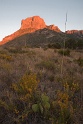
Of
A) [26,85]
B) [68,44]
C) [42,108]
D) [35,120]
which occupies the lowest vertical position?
[35,120]

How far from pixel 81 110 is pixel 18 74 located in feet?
8.26

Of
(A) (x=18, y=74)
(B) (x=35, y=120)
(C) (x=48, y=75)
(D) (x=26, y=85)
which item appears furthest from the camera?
(C) (x=48, y=75)

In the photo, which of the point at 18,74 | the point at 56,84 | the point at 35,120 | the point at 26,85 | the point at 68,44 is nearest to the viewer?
the point at 35,120

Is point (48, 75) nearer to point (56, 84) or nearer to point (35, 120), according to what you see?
point (56, 84)

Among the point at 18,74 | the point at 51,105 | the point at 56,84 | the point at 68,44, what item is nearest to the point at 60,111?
the point at 51,105

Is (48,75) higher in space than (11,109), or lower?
higher

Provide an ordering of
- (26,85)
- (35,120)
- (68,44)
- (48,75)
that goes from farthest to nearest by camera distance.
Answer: (68,44) → (48,75) → (26,85) → (35,120)

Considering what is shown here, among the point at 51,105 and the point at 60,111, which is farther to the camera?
the point at 51,105

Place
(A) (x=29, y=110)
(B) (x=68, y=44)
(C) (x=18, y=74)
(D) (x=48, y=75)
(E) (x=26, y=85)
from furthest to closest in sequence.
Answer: (B) (x=68, y=44)
(D) (x=48, y=75)
(C) (x=18, y=74)
(E) (x=26, y=85)
(A) (x=29, y=110)

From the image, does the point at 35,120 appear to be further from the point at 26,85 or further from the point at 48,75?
the point at 48,75

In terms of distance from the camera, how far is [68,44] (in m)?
43.4

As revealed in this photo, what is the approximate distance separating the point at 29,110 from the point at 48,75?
2.28 metres

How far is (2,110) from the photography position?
9.44 feet

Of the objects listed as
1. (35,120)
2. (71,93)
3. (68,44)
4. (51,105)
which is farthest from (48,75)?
(68,44)
